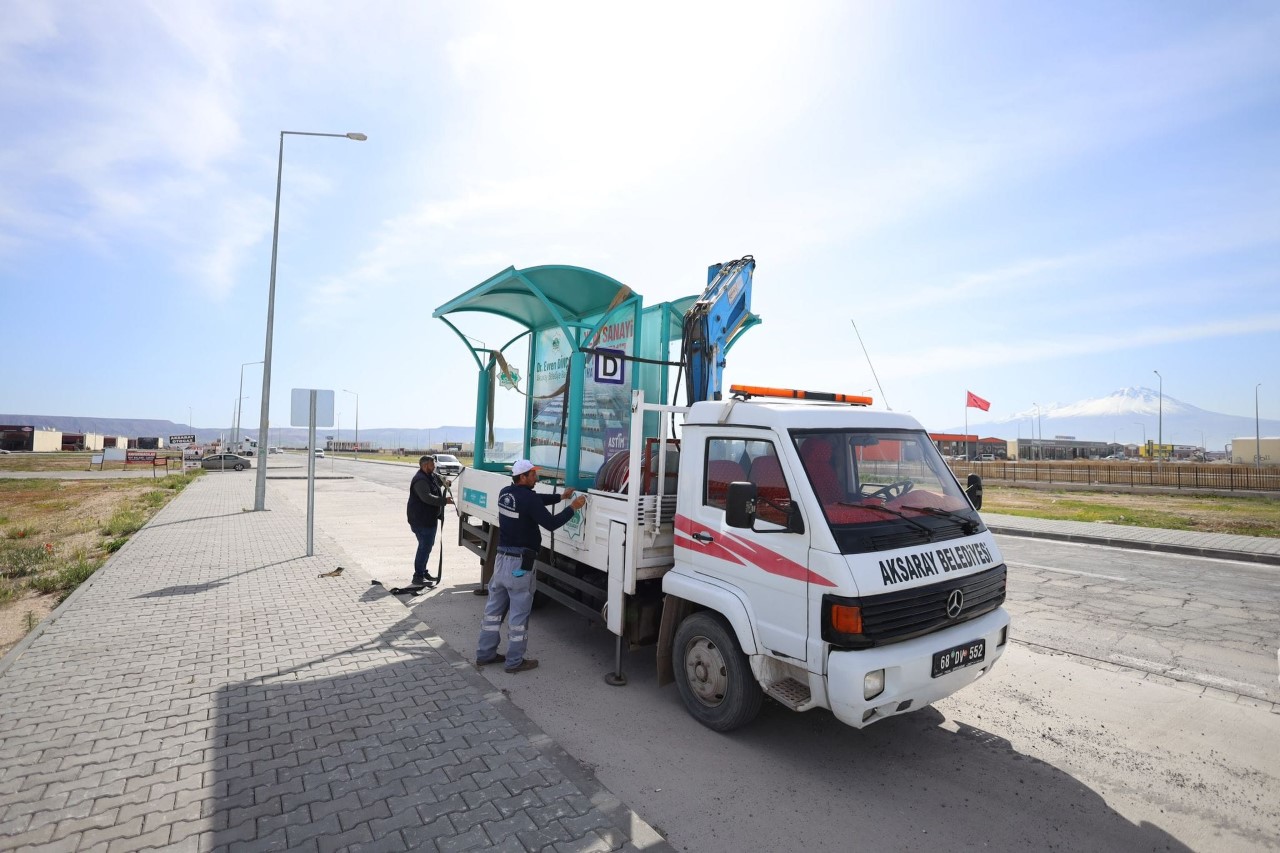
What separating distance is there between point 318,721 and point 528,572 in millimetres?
1835

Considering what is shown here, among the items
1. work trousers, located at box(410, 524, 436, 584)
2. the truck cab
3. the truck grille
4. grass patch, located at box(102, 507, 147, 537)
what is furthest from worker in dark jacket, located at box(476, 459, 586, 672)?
grass patch, located at box(102, 507, 147, 537)

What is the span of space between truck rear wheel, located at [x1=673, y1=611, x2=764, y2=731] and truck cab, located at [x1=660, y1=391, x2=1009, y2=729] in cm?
1

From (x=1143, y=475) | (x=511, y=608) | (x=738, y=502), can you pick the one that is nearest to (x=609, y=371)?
(x=511, y=608)

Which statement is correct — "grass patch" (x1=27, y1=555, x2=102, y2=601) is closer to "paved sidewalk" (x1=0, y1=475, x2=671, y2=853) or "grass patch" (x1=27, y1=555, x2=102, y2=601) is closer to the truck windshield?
"paved sidewalk" (x1=0, y1=475, x2=671, y2=853)

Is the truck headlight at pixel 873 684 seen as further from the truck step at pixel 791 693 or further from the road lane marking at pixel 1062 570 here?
the road lane marking at pixel 1062 570

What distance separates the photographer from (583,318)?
773cm

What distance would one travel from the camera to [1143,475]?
97.7 feet

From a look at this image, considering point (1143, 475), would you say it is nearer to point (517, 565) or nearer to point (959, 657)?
point (959, 657)

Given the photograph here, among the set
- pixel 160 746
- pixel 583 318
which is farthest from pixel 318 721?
pixel 583 318

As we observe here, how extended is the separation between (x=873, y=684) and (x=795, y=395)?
7.29 ft

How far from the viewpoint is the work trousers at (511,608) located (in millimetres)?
5328

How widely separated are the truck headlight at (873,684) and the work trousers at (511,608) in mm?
2906

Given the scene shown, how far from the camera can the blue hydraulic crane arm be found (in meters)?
5.83

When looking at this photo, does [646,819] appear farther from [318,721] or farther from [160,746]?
[160,746]
